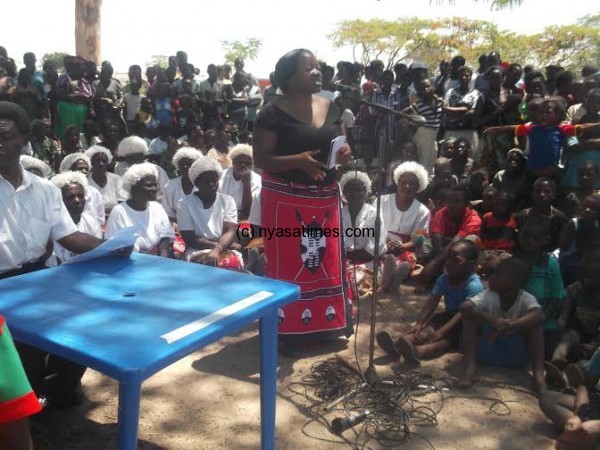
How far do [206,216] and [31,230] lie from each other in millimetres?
2217

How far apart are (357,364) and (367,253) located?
173cm

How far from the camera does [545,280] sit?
389cm

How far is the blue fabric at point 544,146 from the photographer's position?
18.1ft

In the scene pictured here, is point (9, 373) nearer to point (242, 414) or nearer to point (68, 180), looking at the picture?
point (242, 414)

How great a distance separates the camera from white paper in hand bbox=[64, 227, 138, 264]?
105 inches

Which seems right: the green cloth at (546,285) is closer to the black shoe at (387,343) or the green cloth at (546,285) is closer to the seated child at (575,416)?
the seated child at (575,416)

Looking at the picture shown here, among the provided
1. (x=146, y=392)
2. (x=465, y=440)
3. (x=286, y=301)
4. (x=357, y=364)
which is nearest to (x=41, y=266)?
(x=146, y=392)

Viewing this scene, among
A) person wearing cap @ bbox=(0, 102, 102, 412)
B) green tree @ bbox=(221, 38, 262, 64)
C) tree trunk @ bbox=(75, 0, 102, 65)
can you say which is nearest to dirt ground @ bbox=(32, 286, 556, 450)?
person wearing cap @ bbox=(0, 102, 102, 412)

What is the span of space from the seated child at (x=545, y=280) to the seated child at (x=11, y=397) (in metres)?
3.25

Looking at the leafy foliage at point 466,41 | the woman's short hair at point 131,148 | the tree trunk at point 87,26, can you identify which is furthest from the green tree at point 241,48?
the woman's short hair at point 131,148

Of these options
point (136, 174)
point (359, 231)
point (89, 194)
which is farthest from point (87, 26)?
point (359, 231)

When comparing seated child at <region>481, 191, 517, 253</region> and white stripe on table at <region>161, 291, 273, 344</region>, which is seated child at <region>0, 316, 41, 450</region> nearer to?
white stripe on table at <region>161, 291, 273, 344</region>

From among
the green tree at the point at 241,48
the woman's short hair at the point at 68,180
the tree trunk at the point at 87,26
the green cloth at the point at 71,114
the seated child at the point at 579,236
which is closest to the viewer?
the seated child at the point at 579,236

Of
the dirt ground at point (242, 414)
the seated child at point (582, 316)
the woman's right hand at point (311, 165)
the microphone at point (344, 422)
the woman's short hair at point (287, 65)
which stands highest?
the woman's short hair at point (287, 65)
